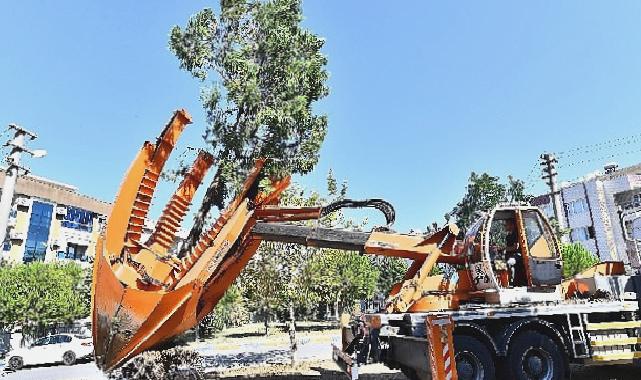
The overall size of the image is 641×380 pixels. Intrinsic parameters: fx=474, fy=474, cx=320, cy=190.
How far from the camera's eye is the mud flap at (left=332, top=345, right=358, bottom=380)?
7.88 metres

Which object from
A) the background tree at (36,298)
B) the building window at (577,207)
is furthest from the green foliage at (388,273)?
the background tree at (36,298)

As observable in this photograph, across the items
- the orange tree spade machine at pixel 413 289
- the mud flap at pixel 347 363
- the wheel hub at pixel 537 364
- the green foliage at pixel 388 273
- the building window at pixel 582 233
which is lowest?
the wheel hub at pixel 537 364

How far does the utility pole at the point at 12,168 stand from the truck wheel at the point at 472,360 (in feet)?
42.7

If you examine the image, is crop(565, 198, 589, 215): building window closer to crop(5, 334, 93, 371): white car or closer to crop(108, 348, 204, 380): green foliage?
crop(5, 334, 93, 371): white car

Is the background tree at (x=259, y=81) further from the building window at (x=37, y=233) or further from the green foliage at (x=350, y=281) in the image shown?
the building window at (x=37, y=233)

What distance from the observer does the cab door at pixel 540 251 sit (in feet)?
28.6

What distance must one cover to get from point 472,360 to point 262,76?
357 inches

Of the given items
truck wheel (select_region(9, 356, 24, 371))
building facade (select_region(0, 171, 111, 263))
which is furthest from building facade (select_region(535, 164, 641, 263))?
building facade (select_region(0, 171, 111, 263))

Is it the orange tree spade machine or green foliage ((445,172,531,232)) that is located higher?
green foliage ((445,172,531,232))

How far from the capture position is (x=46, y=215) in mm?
46469

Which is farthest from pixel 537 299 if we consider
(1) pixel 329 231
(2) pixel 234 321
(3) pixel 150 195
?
(2) pixel 234 321

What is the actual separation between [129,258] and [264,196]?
2683 millimetres

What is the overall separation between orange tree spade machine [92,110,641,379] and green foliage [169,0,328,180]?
3.98 metres

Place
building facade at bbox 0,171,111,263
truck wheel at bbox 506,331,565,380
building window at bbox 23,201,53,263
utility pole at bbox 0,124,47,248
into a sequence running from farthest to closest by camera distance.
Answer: building window at bbox 23,201,53,263
building facade at bbox 0,171,111,263
utility pole at bbox 0,124,47,248
truck wheel at bbox 506,331,565,380
